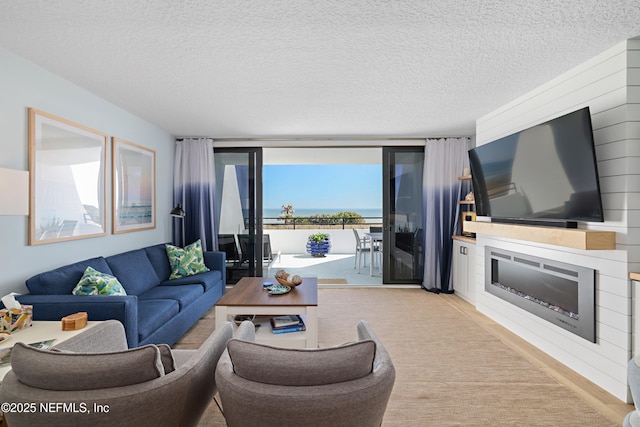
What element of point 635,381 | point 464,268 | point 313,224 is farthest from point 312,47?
point 313,224

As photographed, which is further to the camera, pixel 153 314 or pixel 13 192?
pixel 153 314

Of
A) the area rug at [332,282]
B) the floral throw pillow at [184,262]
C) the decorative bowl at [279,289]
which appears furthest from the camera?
the area rug at [332,282]

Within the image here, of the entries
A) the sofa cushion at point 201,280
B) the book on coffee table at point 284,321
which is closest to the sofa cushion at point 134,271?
the sofa cushion at point 201,280

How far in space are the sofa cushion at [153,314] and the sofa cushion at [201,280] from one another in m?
0.74

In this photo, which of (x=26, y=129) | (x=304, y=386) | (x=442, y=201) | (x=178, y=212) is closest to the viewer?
(x=304, y=386)

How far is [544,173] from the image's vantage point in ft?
8.76

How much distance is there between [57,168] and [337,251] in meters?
7.45

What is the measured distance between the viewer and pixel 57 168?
8.94 ft

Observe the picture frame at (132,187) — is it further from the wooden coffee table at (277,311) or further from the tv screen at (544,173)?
the tv screen at (544,173)

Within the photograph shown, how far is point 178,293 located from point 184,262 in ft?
3.11

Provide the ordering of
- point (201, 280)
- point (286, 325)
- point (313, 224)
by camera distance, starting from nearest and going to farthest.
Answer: point (286, 325) → point (201, 280) → point (313, 224)

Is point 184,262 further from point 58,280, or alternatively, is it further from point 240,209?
point 58,280

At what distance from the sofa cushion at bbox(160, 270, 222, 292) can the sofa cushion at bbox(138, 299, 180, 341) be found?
29.1 inches

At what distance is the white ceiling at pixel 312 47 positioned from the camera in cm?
185
